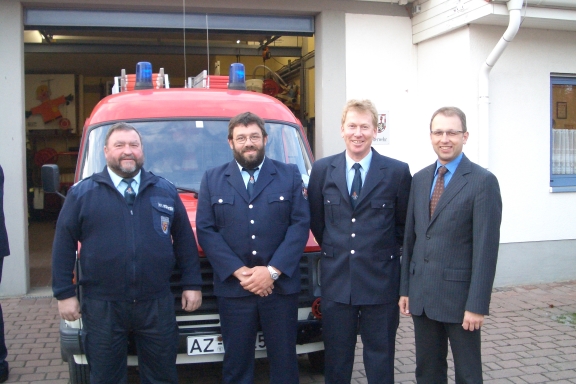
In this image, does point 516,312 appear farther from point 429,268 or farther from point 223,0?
point 223,0

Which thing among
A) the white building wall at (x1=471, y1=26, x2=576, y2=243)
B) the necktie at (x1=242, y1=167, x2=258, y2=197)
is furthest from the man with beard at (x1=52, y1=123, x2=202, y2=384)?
the white building wall at (x1=471, y1=26, x2=576, y2=243)

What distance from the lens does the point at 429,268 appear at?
11.9 ft

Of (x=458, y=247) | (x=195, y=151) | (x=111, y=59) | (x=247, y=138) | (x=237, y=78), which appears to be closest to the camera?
(x=458, y=247)

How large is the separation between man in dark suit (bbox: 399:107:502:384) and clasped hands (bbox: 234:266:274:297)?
91cm

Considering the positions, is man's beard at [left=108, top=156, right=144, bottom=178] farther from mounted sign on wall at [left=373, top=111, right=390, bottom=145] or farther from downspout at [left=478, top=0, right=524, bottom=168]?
mounted sign on wall at [left=373, top=111, right=390, bottom=145]

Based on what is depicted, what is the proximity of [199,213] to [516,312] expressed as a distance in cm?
486

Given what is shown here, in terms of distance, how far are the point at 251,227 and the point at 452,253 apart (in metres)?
1.26

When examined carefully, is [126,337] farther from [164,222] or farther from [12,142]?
[12,142]

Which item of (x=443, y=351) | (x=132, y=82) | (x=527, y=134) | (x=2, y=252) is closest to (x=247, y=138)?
(x=443, y=351)

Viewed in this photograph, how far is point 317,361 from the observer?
5.23 meters

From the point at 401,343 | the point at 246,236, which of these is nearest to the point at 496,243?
the point at 246,236

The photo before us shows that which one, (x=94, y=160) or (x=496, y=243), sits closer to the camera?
(x=496, y=243)

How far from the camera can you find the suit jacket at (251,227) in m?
3.82

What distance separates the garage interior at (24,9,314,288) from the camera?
330 inches
